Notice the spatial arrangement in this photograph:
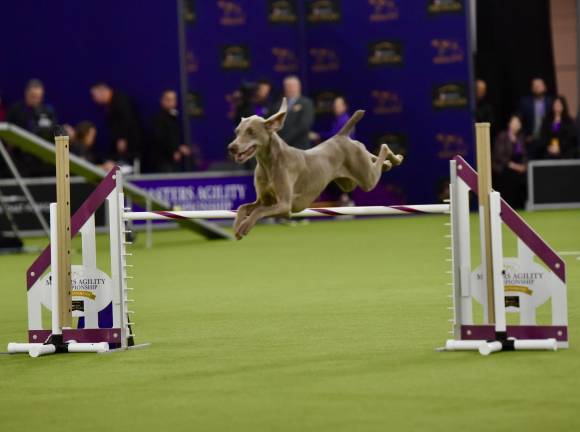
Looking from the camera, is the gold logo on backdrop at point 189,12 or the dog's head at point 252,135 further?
the gold logo on backdrop at point 189,12

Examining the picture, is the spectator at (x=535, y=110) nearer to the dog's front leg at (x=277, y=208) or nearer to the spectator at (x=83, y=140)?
the spectator at (x=83, y=140)

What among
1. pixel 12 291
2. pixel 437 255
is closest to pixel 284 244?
pixel 437 255

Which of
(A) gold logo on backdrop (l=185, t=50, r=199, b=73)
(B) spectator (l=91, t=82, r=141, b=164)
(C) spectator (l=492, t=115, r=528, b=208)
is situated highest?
(A) gold logo on backdrop (l=185, t=50, r=199, b=73)

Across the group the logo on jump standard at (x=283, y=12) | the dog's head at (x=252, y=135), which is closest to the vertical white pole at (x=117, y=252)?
the dog's head at (x=252, y=135)

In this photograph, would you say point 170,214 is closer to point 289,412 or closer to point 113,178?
point 113,178

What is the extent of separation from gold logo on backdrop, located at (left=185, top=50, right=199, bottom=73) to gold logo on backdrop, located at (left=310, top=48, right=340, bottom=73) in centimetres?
203

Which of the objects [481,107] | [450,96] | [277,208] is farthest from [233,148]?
[481,107]

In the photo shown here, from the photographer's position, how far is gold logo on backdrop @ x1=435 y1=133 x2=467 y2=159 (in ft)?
71.0

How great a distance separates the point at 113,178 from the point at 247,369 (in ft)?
5.29

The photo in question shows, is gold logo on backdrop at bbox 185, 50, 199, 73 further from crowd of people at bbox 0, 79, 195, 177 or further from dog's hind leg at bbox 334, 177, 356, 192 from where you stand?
dog's hind leg at bbox 334, 177, 356, 192

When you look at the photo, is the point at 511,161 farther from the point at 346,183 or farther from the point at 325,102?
the point at 346,183

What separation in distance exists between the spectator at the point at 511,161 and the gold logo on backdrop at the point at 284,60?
11.7 feet

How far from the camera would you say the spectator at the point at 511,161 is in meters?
22.1

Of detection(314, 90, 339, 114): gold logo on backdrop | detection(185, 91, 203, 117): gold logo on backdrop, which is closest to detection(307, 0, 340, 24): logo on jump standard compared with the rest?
detection(314, 90, 339, 114): gold logo on backdrop
